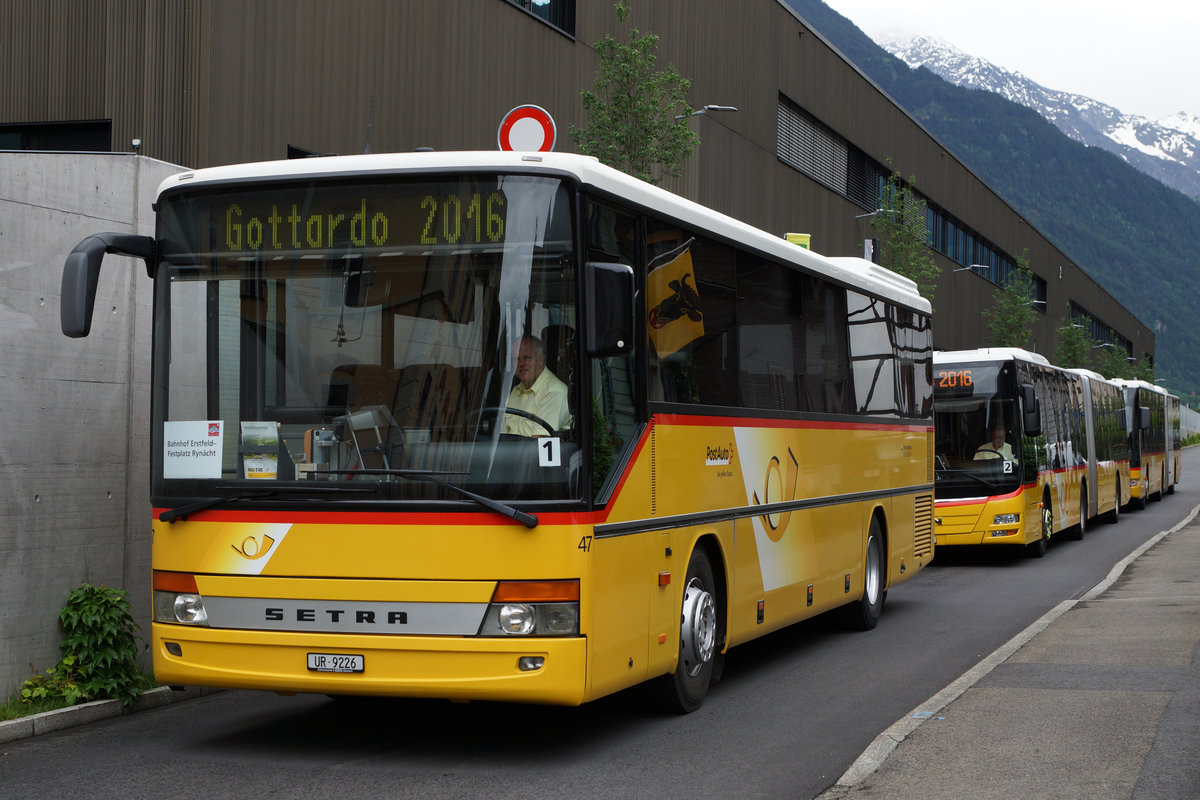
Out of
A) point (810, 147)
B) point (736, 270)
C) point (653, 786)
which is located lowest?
point (653, 786)

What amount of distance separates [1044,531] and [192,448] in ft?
54.8

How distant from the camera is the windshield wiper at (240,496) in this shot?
7.45 metres

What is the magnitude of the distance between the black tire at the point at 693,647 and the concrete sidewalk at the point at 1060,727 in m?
1.32

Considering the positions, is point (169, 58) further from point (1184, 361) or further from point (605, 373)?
point (1184, 361)

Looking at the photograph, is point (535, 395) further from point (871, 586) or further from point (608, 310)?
point (871, 586)

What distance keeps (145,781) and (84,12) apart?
378 inches

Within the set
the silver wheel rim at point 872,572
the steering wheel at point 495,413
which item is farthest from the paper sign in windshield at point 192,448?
the silver wheel rim at point 872,572

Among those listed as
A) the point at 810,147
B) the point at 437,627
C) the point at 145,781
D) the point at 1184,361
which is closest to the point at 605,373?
the point at 437,627

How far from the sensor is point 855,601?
42.9 ft

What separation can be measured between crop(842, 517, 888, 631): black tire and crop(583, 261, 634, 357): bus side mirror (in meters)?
6.48

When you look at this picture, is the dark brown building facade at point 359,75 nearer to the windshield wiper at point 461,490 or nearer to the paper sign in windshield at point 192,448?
the paper sign in windshield at point 192,448

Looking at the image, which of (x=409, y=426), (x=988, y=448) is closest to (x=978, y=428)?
(x=988, y=448)

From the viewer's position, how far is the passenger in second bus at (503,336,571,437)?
7.29m

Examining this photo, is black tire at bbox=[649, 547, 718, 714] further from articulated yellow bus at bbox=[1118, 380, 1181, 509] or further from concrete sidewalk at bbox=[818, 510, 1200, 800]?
articulated yellow bus at bbox=[1118, 380, 1181, 509]
